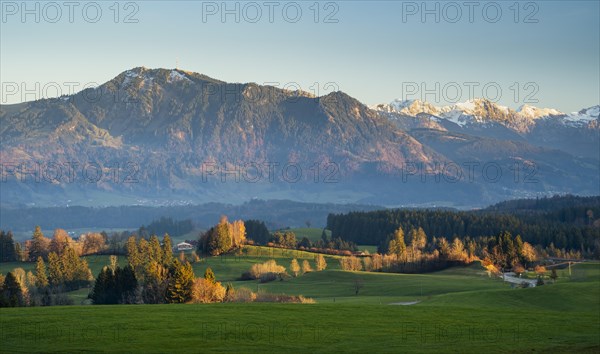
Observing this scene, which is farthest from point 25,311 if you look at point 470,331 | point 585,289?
point 585,289

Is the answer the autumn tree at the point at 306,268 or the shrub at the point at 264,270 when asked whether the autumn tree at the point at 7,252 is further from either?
the autumn tree at the point at 306,268

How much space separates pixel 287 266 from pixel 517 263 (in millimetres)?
44643

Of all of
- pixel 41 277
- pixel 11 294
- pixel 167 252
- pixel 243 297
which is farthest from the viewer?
pixel 167 252

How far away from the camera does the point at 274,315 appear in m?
83.8

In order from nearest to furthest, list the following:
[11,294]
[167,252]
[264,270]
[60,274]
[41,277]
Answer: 1. [11,294]
2. [41,277]
3. [60,274]
4. [264,270]
5. [167,252]

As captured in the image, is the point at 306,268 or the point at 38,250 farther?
the point at 38,250

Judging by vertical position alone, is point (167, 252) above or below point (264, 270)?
above

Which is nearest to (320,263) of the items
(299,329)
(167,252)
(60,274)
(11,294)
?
(167,252)

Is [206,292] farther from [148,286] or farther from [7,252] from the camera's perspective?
[7,252]

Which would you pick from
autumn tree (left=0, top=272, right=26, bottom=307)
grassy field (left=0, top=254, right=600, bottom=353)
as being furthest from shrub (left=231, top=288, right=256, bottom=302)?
autumn tree (left=0, top=272, right=26, bottom=307)

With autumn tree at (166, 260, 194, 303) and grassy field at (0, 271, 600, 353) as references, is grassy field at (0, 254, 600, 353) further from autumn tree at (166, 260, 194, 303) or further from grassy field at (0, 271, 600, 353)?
autumn tree at (166, 260, 194, 303)

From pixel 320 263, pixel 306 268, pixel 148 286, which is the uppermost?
pixel 148 286

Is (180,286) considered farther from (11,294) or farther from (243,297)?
(11,294)

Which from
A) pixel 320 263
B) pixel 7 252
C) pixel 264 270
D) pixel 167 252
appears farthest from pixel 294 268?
pixel 7 252
